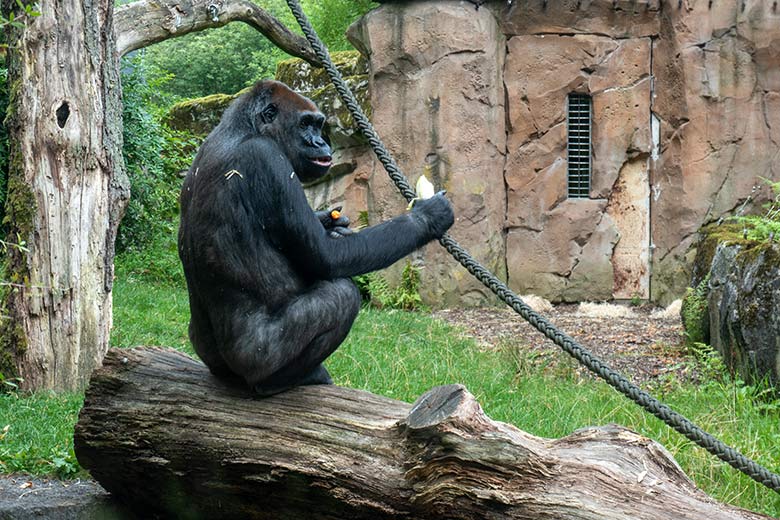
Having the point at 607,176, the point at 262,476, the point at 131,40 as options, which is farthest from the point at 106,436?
the point at 607,176

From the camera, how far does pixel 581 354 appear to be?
3.70 meters

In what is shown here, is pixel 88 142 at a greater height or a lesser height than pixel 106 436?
greater

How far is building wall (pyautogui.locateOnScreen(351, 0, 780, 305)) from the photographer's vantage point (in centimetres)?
1070

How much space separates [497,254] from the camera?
36.7ft

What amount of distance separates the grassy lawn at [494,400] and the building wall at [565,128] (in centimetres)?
282

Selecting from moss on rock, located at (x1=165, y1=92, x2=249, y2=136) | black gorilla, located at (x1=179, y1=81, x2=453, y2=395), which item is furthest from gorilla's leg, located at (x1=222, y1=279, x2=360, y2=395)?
moss on rock, located at (x1=165, y1=92, x2=249, y2=136)

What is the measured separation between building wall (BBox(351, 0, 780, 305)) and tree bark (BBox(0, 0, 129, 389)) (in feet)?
17.6

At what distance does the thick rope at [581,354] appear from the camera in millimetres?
3520

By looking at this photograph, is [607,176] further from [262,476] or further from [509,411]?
[262,476]

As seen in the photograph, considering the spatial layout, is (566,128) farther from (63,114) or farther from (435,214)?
(435,214)

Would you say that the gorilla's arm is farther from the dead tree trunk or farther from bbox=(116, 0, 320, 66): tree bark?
bbox=(116, 0, 320, 66): tree bark

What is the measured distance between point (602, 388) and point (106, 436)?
365 centimetres

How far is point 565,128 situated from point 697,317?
4.02m

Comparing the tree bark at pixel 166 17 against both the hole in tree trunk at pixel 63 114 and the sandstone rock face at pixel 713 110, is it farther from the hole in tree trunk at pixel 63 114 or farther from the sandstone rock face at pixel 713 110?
the sandstone rock face at pixel 713 110
